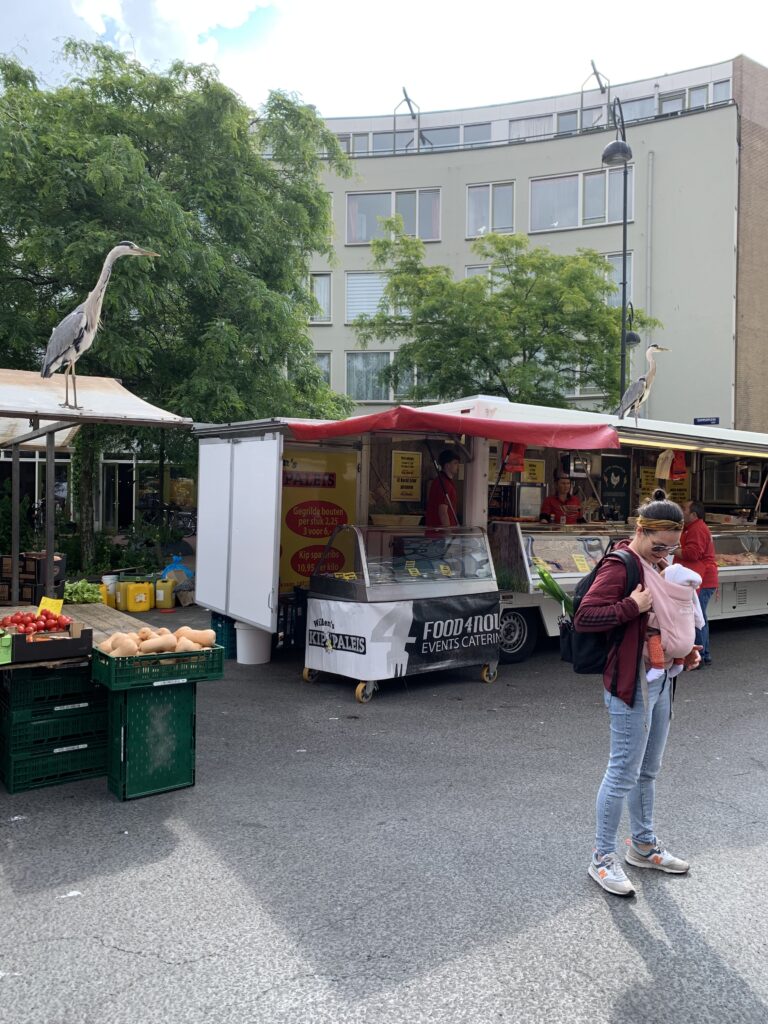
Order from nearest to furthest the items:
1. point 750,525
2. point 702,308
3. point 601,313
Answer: point 750,525, point 601,313, point 702,308

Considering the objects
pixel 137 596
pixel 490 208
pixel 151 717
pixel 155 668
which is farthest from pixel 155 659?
pixel 490 208

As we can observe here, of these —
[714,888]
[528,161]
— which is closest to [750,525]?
[714,888]

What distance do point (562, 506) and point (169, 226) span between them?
25.0 feet

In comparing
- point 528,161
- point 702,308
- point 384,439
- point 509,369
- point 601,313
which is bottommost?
point 384,439

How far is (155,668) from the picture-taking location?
195 inches

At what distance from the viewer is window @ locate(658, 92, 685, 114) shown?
33594mm

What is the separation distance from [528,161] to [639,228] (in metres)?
4.40

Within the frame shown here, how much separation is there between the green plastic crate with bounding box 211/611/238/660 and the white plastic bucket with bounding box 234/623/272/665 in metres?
0.20

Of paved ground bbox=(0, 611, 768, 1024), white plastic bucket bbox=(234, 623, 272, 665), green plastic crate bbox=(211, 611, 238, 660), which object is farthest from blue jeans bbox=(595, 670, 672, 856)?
green plastic crate bbox=(211, 611, 238, 660)

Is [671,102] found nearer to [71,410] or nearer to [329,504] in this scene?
[329,504]

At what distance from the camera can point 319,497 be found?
9836 mm

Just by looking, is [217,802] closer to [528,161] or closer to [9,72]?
[9,72]

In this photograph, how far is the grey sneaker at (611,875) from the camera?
3.80 meters

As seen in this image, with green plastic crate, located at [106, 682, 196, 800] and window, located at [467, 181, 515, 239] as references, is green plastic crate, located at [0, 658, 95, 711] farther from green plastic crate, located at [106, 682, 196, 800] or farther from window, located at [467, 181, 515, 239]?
window, located at [467, 181, 515, 239]
